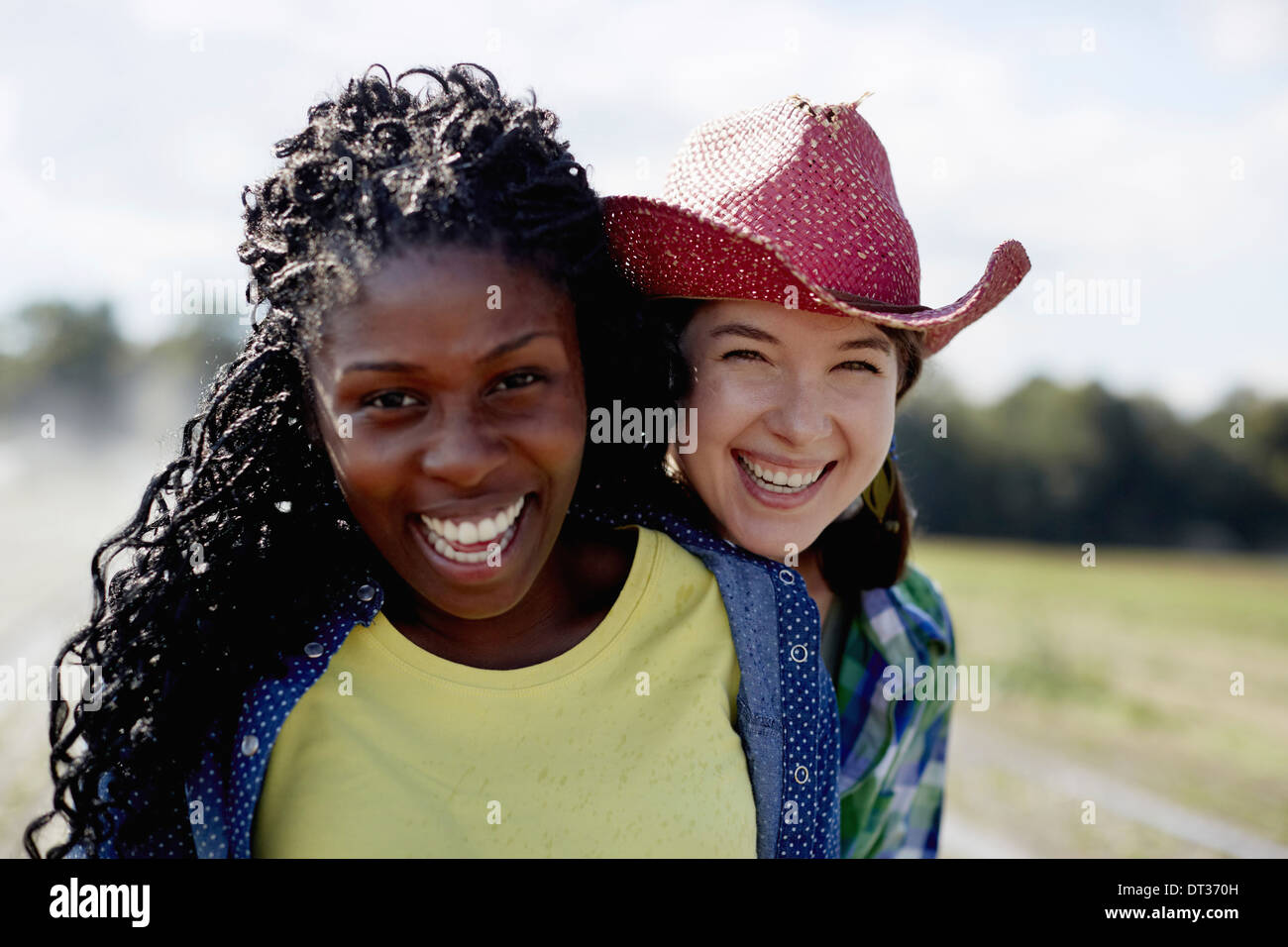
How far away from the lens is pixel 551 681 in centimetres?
174

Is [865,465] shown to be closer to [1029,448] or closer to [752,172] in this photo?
[752,172]

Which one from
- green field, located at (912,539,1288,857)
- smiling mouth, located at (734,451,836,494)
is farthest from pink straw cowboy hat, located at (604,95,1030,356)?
green field, located at (912,539,1288,857)

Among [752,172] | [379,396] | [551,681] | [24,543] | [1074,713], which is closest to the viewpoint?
[379,396]

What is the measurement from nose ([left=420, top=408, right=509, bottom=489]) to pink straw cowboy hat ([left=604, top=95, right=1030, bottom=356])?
59cm

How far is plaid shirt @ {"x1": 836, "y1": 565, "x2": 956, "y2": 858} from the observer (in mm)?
2570

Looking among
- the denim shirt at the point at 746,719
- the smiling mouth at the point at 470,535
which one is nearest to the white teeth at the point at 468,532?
the smiling mouth at the point at 470,535

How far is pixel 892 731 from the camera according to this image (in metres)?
2.58

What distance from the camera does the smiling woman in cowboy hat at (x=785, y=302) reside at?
6.71ft

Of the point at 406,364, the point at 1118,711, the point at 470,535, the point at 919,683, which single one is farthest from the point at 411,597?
the point at 1118,711

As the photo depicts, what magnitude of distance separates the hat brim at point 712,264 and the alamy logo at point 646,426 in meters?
0.24

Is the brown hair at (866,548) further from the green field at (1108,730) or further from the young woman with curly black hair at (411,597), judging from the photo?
the green field at (1108,730)
